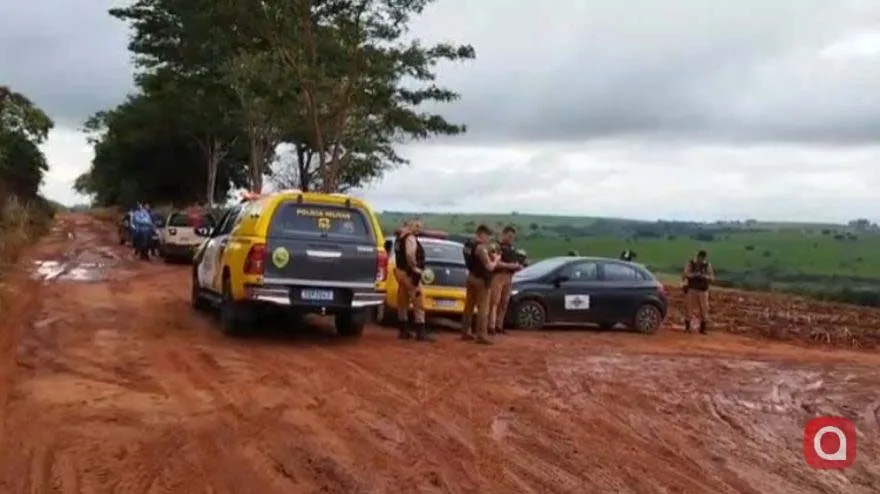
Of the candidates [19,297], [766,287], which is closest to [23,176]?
[766,287]

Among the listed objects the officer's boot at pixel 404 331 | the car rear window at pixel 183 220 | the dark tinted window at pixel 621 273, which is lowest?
the officer's boot at pixel 404 331

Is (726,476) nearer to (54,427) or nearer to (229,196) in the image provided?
(54,427)

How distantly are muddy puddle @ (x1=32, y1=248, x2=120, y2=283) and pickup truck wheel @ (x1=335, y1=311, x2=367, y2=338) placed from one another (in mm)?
11323

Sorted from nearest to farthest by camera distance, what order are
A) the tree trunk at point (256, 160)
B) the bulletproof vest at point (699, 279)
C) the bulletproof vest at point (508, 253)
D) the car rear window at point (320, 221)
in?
the car rear window at point (320, 221)
the bulletproof vest at point (508, 253)
the bulletproof vest at point (699, 279)
the tree trunk at point (256, 160)

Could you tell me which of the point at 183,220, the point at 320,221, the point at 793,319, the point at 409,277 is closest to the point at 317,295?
the point at 320,221

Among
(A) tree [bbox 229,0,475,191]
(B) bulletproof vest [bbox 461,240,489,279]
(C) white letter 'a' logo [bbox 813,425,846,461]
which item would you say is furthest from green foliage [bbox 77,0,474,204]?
(C) white letter 'a' logo [bbox 813,425,846,461]

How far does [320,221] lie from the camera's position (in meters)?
16.1

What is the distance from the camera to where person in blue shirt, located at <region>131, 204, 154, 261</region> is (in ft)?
124

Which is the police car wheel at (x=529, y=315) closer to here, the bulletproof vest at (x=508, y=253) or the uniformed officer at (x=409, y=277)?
the bulletproof vest at (x=508, y=253)

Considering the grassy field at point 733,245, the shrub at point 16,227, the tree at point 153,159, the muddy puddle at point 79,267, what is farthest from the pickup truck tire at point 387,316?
the tree at point 153,159

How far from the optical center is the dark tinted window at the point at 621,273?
2136cm

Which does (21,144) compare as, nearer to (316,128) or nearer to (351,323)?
(316,128)

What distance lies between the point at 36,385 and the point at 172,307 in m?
8.86

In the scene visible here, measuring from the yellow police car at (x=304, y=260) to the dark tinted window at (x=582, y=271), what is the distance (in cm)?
543
